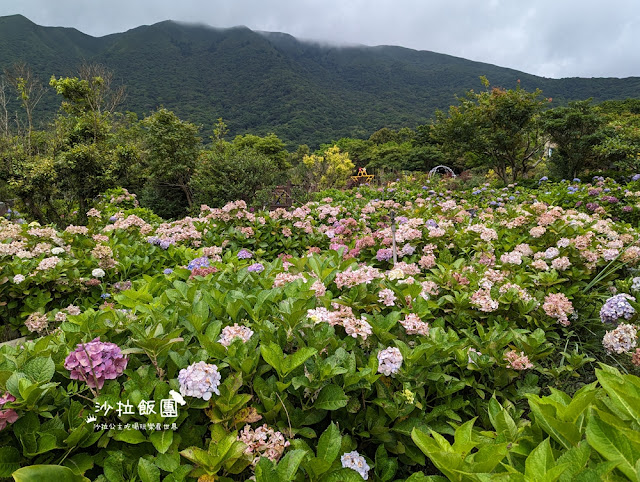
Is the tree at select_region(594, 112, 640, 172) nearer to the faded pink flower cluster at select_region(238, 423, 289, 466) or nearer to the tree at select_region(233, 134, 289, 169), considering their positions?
the faded pink flower cluster at select_region(238, 423, 289, 466)

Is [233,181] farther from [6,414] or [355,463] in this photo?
[355,463]

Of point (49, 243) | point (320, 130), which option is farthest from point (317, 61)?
point (49, 243)

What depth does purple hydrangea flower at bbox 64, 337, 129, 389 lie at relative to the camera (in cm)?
92

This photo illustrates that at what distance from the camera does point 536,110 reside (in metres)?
10.4

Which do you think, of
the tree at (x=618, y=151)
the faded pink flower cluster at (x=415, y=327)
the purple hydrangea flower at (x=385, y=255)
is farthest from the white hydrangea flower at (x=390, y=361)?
the tree at (x=618, y=151)

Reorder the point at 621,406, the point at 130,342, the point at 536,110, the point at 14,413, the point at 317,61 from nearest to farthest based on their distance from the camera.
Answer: the point at 621,406
the point at 14,413
the point at 130,342
the point at 536,110
the point at 317,61

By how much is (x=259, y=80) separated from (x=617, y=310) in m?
68.6

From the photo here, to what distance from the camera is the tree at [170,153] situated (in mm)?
10047

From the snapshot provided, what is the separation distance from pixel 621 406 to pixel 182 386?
0.91 metres

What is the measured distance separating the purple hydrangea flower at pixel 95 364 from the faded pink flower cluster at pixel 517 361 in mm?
1273

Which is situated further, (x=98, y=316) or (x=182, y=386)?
(x=98, y=316)

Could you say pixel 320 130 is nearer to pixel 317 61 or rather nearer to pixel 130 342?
pixel 130 342

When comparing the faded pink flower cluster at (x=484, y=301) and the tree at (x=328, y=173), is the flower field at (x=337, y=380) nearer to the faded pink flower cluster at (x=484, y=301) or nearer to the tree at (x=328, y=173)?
the faded pink flower cluster at (x=484, y=301)

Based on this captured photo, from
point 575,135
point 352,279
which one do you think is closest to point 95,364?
point 352,279
